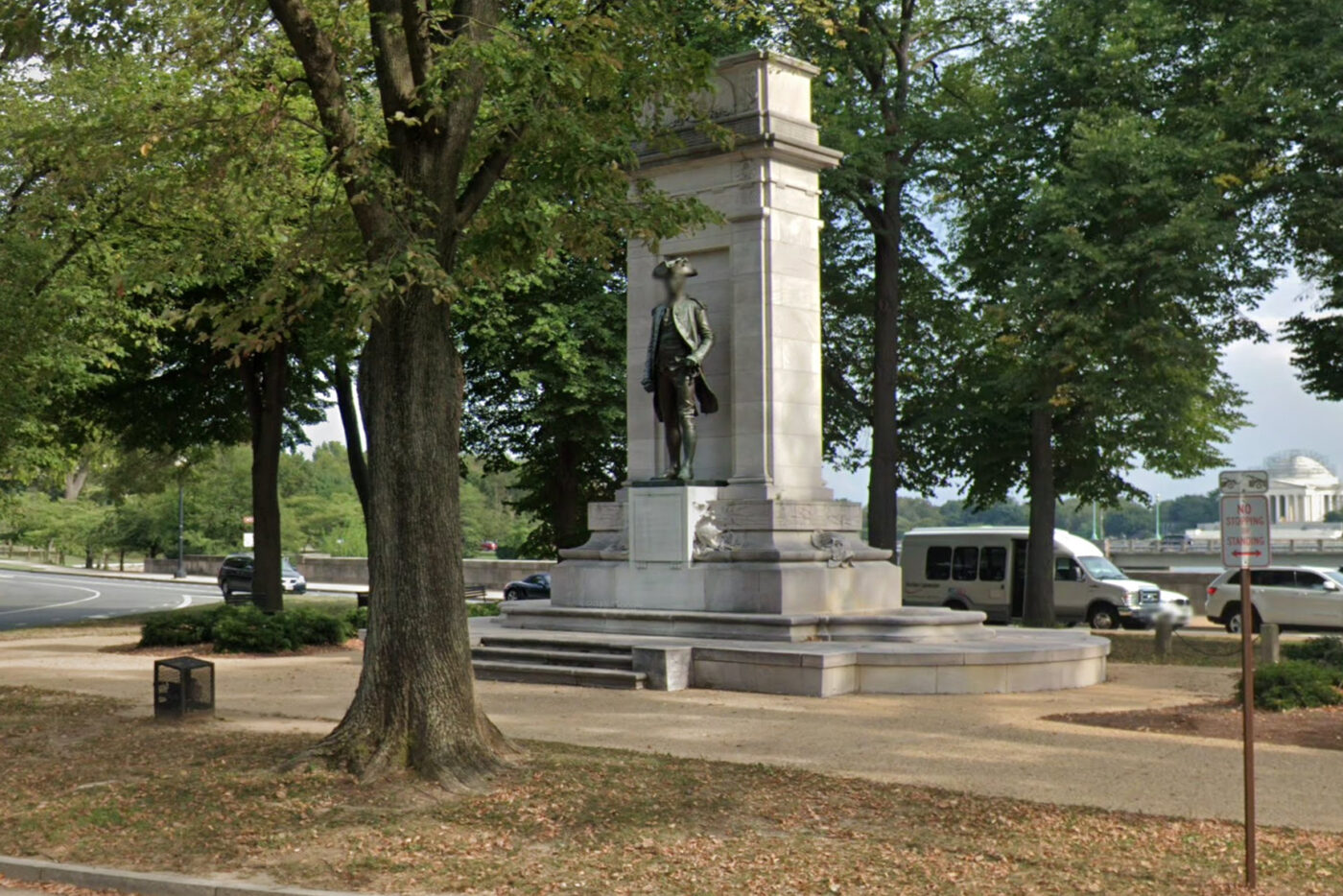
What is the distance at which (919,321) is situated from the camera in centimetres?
3731

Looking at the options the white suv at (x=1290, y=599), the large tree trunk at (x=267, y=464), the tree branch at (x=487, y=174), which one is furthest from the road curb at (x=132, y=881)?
the white suv at (x=1290, y=599)

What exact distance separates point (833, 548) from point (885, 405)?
1276cm

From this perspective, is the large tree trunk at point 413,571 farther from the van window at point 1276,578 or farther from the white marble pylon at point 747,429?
the van window at point 1276,578

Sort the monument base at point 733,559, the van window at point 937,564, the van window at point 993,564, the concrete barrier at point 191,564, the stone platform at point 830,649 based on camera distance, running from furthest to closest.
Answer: the concrete barrier at point 191,564 → the van window at point 937,564 → the van window at point 993,564 → the monument base at point 733,559 → the stone platform at point 830,649

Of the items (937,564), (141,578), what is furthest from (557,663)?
(141,578)

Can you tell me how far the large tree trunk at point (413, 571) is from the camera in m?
11.0

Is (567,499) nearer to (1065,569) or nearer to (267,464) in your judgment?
(267,464)

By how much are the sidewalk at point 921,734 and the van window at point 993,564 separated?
16.4 meters

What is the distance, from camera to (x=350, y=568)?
72.4m

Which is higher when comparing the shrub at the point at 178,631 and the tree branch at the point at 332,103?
the tree branch at the point at 332,103

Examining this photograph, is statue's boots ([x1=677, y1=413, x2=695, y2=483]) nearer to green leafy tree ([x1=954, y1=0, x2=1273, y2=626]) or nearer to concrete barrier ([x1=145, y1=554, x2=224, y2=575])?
green leafy tree ([x1=954, y1=0, x2=1273, y2=626])

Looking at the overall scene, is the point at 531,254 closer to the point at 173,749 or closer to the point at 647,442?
the point at 173,749

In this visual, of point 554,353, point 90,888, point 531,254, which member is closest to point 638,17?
point 531,254

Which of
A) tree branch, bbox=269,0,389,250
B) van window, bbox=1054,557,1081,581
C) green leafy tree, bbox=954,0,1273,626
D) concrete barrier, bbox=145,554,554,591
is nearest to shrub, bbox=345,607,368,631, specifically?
green leafy tree, bbox=954,0,1273,626
